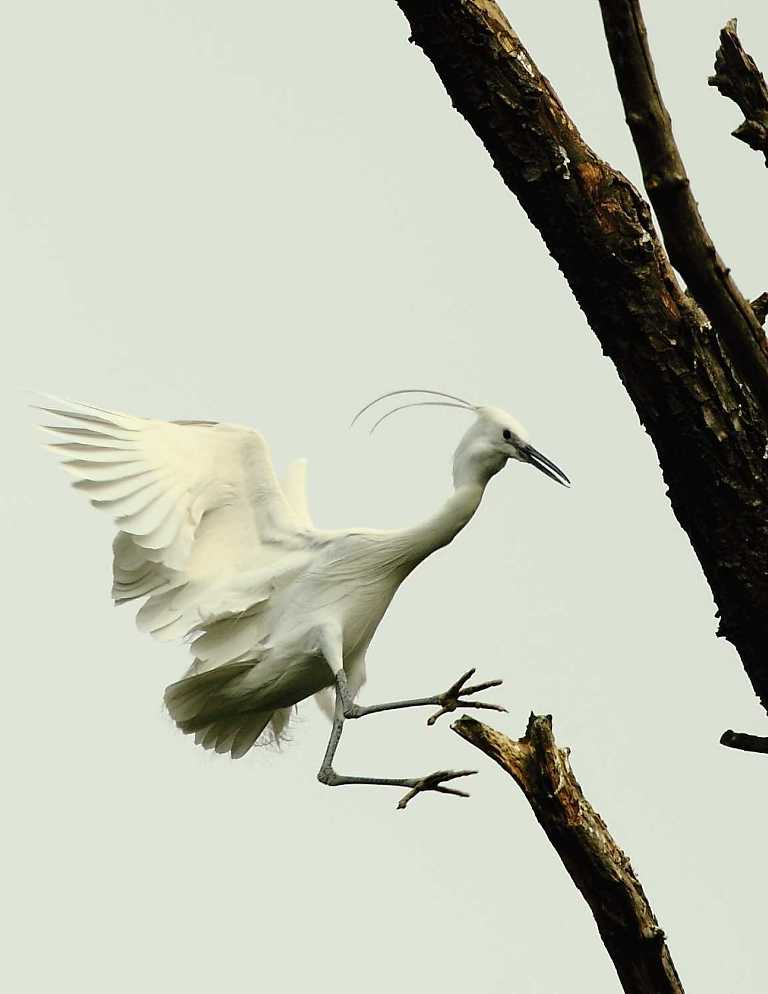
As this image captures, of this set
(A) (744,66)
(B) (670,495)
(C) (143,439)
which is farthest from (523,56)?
(C) (143,439)

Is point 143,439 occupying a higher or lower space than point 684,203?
higher

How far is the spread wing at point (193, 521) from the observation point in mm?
4789

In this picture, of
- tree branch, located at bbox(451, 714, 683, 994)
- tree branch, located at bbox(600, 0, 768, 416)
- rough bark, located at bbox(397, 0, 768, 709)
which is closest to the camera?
tree branch, located at bbox(600, 0, 768, 416)

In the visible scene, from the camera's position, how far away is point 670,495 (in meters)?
3.75

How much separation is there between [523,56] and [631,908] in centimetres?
204

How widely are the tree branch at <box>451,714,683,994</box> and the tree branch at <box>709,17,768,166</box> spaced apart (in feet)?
4.75

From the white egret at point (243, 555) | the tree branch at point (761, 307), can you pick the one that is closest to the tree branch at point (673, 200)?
the tree branch at point (761, 307)

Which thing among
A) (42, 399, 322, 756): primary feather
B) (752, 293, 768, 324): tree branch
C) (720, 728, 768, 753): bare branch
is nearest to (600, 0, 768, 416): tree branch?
(752, 293, 768, 324): tree branch

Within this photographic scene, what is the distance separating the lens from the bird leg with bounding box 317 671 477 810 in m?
4.52

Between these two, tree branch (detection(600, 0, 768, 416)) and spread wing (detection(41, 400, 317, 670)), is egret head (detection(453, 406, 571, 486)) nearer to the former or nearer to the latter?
spread wing (detection(41, 400, 317, 670))

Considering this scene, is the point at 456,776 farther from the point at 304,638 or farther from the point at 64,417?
the point at 64,417

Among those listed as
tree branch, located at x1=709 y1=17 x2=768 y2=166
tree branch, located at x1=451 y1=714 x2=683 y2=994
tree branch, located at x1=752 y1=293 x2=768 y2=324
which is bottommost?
tree branch, located at x1=451 y1=714 x2=683 y2=994

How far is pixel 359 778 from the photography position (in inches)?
189

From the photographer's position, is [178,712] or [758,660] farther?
[178,712]
